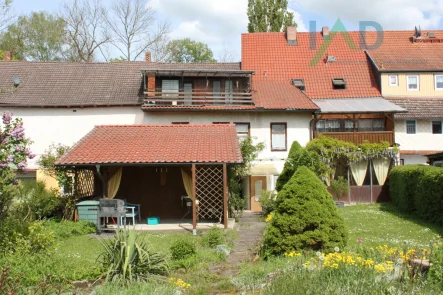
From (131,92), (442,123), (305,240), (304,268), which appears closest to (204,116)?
(131,92)

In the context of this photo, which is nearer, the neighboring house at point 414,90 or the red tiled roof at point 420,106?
the red tiled roof at point 420,106

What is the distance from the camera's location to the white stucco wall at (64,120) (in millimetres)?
28547

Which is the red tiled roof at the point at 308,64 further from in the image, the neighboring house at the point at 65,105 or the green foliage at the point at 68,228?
the green foliage at the point at 68,228

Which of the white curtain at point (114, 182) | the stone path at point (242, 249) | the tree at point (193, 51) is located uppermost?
the tree at point (193, 51)

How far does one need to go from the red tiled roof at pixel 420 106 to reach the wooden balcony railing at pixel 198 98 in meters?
10.6

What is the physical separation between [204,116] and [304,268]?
70.6ft

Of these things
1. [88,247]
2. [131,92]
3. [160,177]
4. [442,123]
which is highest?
[131,92]

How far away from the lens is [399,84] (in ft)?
106

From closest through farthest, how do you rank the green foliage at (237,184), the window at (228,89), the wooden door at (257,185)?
the green foliage at (237,184)
the wooden door at (257,185)
the window at (228,89)

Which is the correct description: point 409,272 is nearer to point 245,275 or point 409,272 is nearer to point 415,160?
point 245,275

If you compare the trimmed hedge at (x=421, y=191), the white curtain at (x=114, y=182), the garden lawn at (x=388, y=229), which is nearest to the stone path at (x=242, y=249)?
the garden lawn at (x=388, y=229)

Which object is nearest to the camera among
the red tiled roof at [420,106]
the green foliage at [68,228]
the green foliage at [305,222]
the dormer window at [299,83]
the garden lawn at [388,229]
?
the green foliage at [305,222]

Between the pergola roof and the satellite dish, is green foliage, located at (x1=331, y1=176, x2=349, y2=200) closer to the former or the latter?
the pergola roof

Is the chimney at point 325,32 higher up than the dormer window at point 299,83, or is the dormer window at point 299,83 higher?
the chimney at point 325,32
